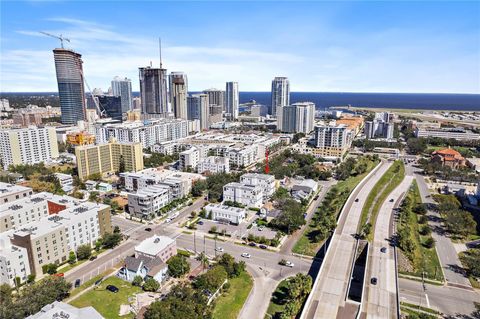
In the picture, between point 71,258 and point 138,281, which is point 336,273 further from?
point 71,258

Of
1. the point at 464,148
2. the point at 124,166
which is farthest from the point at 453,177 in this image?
the point at 124,166

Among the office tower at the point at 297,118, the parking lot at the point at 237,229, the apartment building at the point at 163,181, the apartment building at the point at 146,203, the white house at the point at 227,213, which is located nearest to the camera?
the parking lot at the point at 237,229

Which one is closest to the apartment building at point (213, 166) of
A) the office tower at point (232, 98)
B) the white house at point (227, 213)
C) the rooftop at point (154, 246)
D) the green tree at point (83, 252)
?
the white house at point (227, 213)

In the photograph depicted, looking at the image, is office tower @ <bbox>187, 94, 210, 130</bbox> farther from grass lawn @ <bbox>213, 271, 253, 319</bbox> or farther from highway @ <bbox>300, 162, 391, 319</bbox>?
grass lawn @ <bbox>213, 271, 253, 319</bbox>

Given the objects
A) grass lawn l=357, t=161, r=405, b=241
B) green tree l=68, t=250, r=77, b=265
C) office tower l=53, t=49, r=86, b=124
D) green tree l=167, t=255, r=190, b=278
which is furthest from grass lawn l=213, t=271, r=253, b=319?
office tower l=53, t=49, r=86, b=124

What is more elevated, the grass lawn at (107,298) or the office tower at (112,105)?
the office tower at (112,105)

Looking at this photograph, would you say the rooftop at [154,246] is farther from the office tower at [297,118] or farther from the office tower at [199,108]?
the office tower at [199,108]

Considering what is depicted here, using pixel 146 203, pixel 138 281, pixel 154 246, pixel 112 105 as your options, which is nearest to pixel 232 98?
pixel 112 105
